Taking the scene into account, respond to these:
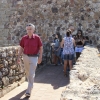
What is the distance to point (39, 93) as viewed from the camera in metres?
5.18

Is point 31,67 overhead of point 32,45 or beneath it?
→ beneath

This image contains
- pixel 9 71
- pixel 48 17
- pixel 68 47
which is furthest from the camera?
pixel 48 17

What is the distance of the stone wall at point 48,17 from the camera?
31.8ft

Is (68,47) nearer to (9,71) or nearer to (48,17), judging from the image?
(9,71)

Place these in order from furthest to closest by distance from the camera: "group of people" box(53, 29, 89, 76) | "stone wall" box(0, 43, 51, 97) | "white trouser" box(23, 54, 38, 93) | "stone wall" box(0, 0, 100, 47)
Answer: "stone wall" box(0, 0, 100, 47) < "group of people" box(53, 29, 89, 76) < "stone wall" box(0, 43, 51, 97) < "white trouser" box(23, 54, 38, 93)

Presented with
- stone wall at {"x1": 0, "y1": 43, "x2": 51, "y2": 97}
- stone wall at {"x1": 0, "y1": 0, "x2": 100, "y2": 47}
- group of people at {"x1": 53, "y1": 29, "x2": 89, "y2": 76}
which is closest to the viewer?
stone wall at {"x1": 0, "y1": 43, "x2": 51, "y2": 97}

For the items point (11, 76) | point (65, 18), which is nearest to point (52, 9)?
point (65, 18)

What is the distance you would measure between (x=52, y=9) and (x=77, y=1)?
1120 mm

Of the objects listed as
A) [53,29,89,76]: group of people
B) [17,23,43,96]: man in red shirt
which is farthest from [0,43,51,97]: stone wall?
[53,29,89,76]: group of people

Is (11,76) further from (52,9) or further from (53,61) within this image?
(52,9)

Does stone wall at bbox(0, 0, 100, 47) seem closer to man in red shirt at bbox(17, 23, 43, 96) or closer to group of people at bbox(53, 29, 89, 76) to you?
group of people at bbox(53, 29, 89, 76)

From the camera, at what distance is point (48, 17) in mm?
10148

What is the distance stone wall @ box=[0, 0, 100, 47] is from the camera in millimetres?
9688

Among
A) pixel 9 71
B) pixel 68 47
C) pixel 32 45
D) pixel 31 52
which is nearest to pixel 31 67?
pixel 31 52
